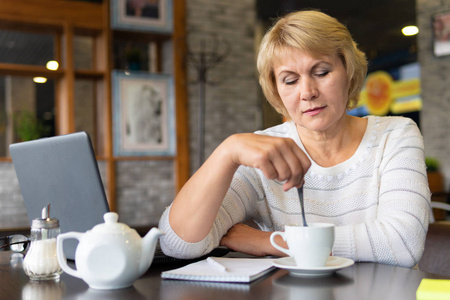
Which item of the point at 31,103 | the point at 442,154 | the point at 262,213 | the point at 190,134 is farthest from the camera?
the point at 442,154

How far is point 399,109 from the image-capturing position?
7090 millimetres

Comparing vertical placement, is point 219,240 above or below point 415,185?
below

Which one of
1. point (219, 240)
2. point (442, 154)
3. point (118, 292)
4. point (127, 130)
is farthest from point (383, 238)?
point (442, 154)

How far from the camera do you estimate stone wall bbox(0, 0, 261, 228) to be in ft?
14.7

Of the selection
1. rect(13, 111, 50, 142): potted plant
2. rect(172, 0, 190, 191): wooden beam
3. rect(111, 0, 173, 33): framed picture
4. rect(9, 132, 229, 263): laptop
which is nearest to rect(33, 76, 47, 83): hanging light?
rect(13, 111, 50, 142): potted plant

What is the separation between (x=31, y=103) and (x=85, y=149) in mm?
3538

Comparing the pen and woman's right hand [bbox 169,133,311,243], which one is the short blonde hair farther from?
the pen

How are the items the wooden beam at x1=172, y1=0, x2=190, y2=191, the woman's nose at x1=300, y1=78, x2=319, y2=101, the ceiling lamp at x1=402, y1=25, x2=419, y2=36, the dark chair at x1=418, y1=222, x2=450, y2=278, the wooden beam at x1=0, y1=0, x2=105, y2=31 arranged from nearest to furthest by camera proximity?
the woman's nose at x1=300, y1=78, x2=319, y2=101 → the dark chair at x1=418, y1=222, x2=450, y2=278 → the wooden beam at x1=0, y1=0, x2=105, y2=31 → the wooden beam at x1=172, y1=0, x2=190, y2=191 → the ceiling lamp at x1=402, y1=25, x2=419, y2=36

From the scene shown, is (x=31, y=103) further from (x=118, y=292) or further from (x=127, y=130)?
(x=118, y=292)

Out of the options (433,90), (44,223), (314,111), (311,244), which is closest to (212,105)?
(433,90)

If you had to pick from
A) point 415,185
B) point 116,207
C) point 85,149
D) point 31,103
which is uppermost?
point 31,103

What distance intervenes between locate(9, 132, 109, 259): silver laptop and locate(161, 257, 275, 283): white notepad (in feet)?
0.70

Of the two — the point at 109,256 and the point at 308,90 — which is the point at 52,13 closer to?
the point at 308,90

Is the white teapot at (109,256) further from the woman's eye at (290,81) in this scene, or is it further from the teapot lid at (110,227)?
the woman's eye at (290,81)
